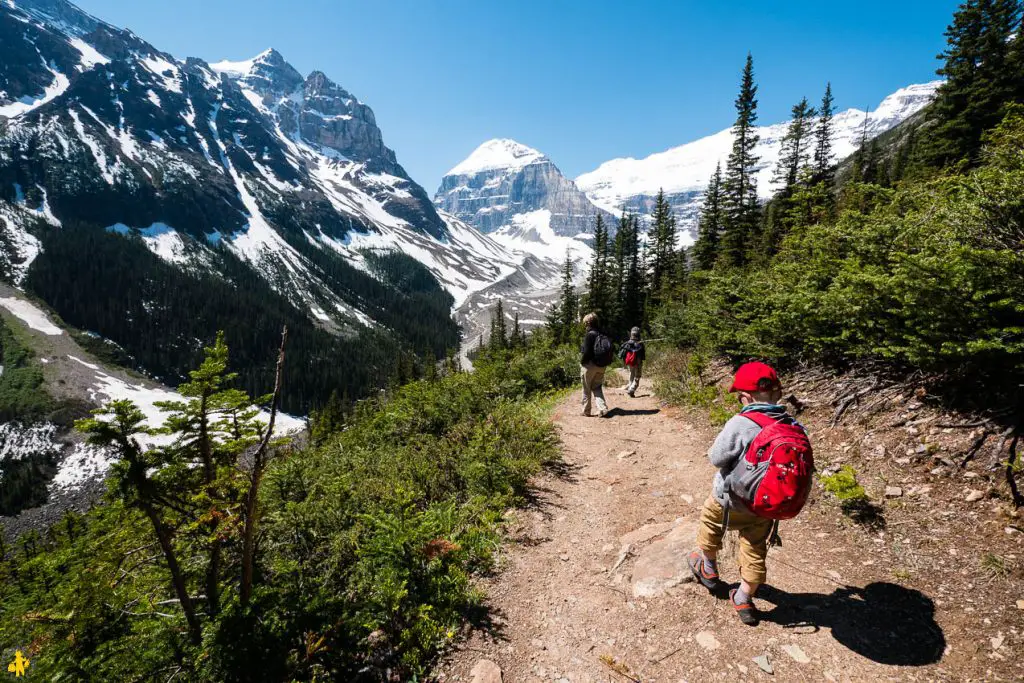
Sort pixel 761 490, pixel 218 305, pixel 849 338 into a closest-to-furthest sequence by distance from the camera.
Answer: pixel 761 490 < pixel 849 338 < pixel 218 305

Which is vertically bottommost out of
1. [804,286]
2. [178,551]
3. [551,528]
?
[551,528]

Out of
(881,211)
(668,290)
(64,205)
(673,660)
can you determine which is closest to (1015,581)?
(673,660)

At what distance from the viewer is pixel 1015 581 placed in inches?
141

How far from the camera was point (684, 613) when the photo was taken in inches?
159

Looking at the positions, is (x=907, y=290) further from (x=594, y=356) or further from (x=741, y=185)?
(x=741, y=185)

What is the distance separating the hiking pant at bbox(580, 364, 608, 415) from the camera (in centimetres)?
1018

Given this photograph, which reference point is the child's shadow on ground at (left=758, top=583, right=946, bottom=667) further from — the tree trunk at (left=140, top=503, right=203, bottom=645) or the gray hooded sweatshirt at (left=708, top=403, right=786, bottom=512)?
the tree trunk at (left=140, top=503, right=203, bottom=645)

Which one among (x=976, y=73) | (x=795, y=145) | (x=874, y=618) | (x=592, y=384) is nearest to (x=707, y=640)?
(x=874, y=618)

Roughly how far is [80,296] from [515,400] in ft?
569

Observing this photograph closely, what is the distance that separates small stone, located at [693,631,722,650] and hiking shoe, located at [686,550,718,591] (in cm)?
50

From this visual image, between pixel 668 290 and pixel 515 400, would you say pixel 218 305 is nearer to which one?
pixel 668 290

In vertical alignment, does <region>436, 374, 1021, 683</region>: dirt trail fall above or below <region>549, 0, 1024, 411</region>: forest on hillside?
below

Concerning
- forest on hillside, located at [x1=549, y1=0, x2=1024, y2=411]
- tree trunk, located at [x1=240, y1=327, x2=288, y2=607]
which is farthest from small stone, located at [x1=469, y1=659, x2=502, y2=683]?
forest on hillside, located at [x1=549, y1=0, x2=1024, y2=411]

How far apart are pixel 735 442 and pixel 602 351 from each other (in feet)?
19.8
